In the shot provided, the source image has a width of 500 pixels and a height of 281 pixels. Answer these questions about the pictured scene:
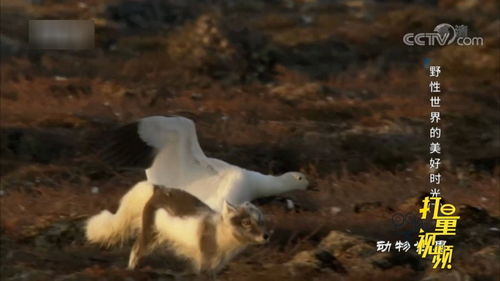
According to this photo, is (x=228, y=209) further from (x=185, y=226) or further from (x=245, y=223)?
(x=185, y=226)

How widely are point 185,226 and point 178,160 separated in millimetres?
879

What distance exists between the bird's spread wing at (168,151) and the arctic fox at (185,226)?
1.44 feet

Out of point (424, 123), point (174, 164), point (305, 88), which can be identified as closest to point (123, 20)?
point (305, 88)

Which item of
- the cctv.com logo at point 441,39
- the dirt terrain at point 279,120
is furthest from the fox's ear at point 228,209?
the cctv.com logo at point 441,39

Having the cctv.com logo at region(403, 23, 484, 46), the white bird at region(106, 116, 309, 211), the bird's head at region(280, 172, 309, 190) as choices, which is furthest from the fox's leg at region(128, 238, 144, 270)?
the cctv.com logo at region(403, 23, 484, 46)

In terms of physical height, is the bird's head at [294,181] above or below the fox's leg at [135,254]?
above

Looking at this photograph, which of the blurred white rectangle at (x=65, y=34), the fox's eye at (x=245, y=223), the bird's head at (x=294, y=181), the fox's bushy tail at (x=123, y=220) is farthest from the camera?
the blurred white rectangle at (x=65, y=34)

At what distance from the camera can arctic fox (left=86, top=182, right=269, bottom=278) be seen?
671 cm

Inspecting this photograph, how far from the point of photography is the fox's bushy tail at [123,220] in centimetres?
728

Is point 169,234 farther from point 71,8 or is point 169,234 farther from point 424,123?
point 71,8

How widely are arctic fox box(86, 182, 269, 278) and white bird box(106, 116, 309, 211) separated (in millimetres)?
415

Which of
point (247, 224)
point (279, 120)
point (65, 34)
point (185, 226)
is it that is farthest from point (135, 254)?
point (279, 120)

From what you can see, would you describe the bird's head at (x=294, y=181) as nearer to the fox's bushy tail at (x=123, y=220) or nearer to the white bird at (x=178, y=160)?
the white bird at (x=178, y=160)

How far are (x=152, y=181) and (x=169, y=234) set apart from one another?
68cm
